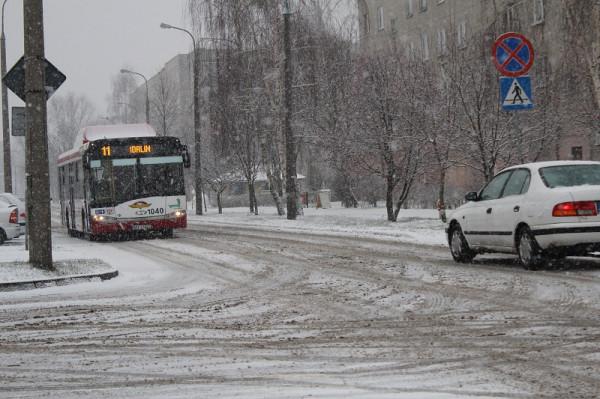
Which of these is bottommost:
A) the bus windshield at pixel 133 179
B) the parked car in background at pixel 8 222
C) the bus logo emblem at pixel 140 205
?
the parked car in background at pixel 8 222

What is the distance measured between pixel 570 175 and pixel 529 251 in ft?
3.86

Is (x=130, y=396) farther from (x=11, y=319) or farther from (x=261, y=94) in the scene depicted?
(x=261, y=94)

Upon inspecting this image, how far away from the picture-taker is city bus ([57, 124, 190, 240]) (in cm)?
2419

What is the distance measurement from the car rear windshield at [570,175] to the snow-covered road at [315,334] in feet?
3.89

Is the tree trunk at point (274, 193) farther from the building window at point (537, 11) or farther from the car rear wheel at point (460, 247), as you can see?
the car rear wheel at point (460, 247)

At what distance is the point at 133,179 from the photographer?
24.5m

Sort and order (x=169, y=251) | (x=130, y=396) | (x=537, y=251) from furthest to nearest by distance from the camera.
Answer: (x=169, y=251) → (x=537, y=251) → (x=130, y=396)

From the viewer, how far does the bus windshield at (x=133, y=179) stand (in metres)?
24.2

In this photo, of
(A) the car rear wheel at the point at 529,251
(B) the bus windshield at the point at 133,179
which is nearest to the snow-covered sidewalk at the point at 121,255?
(B) the bus windshield at the point at 133,179

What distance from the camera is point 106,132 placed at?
2548 cm

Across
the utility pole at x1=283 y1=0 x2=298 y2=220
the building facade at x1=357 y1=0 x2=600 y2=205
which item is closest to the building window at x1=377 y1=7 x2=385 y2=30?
the building facade at x1=357 y1=0 x2=600 y2=205

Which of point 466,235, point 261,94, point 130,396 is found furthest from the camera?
point 261,94

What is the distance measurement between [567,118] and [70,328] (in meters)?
24.8

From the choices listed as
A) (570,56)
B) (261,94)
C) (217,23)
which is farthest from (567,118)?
(217,23)
